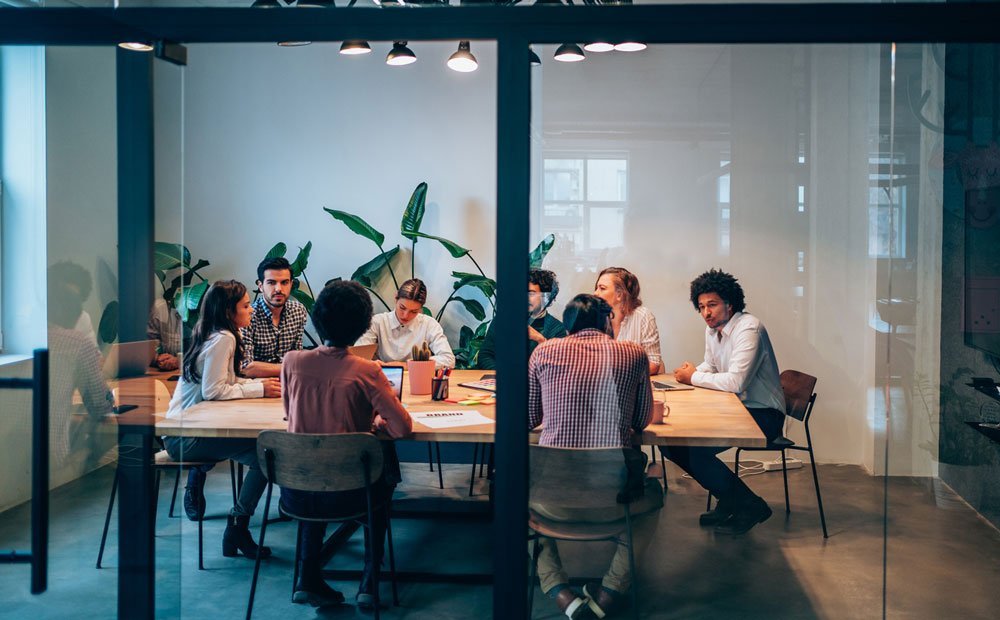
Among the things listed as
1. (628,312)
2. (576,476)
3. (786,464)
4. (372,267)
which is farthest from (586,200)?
(372,267)

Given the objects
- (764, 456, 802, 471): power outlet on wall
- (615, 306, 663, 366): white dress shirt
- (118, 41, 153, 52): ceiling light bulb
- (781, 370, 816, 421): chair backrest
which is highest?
(118, 41, 153, 52): ceiling light bulb

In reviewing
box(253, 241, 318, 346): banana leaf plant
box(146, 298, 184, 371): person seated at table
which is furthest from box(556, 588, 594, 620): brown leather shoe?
box(253, 241, 318, 346): banana leaf plant

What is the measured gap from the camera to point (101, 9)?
8.98 feet

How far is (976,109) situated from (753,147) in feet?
2.39

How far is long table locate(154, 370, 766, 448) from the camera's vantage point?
3.10 m

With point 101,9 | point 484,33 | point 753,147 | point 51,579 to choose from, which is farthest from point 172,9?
point 753,147

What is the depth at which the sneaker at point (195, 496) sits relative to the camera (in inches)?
158

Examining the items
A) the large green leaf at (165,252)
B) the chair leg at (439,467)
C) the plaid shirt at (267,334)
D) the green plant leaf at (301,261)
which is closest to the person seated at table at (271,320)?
the plaid shirt at (267,334)

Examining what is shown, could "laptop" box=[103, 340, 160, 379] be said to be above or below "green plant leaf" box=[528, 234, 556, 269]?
below

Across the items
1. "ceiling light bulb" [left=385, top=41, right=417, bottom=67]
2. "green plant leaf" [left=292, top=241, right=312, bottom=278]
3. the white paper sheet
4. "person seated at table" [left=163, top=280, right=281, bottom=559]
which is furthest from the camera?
"green plant leaf" [left=292, top=241, right=312, bottom=278]

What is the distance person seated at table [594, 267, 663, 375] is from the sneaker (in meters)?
2.17

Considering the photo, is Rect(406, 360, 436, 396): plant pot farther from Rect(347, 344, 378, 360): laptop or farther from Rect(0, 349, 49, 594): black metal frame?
Rect(0, 349, 49, 594): black metal frame

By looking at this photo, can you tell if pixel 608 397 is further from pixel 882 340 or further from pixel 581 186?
pixel 882 340

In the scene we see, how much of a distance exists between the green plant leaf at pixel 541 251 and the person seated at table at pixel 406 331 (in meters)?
2.28
